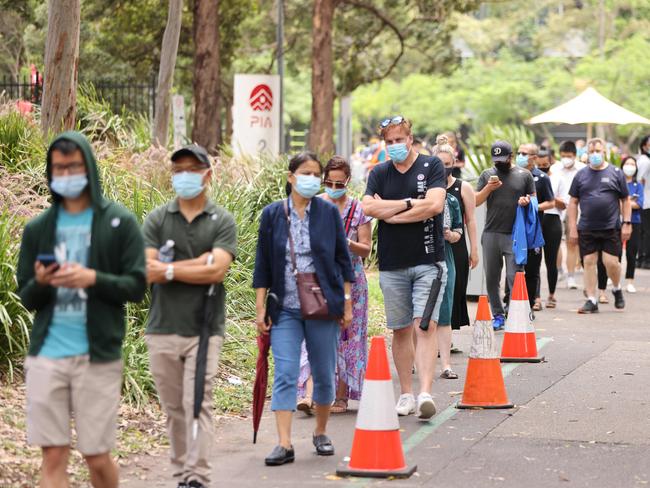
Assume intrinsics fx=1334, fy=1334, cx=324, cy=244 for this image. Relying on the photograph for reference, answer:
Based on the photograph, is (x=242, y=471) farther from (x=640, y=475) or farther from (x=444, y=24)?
(x=444, y=24)

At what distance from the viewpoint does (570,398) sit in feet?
34.1

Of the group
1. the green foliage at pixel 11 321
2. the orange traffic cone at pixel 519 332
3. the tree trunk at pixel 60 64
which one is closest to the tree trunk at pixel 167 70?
the tree trunk at pixel 60 64

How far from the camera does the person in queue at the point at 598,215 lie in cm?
1638

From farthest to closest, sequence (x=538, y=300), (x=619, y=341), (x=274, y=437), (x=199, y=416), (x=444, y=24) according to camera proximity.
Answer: (x=444, y=24) → (x=538, y=300) → (x=619, y=341) → (x=274, y=437) → (x=199, y=416)

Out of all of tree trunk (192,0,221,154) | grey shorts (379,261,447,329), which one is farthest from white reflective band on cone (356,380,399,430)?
tree trunk (192,0,221,154)

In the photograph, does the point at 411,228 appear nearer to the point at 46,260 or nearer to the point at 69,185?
the point at 69,185

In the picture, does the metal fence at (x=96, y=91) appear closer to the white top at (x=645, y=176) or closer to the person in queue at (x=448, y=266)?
the white top at (x=645, y=176)

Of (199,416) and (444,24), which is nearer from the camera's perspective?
(199,416)

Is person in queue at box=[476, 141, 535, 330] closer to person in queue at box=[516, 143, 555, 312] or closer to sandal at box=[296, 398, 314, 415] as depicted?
person in queue at box=[516, 143, 555, 312]

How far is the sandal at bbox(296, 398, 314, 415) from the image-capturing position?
31.6 ft

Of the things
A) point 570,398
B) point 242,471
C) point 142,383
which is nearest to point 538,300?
point 570,398

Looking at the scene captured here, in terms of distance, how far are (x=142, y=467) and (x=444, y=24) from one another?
32365 mm

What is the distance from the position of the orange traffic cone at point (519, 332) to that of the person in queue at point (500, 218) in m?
2.23

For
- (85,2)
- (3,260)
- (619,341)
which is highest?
(85,2)
